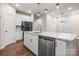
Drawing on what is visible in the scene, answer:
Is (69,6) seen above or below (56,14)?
above

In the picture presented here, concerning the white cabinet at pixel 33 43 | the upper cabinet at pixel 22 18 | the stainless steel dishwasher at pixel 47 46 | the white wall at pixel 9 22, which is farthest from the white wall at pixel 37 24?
the white cabinet at pixel 33 43

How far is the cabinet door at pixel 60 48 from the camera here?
128 centimetres

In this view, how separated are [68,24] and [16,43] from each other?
1088 millimetres

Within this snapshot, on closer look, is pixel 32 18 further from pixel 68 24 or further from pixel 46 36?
pixel 68 24

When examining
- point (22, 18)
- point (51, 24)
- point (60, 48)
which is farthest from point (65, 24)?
point (22, 18)

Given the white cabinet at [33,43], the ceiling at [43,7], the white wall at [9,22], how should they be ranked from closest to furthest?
the ceiling at [43,7]
the white wall at [9,22]
the white cabinet at [33,43]

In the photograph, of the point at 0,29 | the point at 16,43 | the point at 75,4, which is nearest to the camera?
the point at 75,4

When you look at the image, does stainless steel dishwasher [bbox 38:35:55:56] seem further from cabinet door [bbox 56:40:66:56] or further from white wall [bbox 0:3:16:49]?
white wall [bbox 0:3:16:49]

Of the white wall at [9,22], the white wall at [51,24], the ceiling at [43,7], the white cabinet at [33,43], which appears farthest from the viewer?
the white cabinet at [33,43]

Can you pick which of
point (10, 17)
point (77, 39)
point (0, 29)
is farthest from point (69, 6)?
point (0, 29)

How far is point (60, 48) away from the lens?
134 centimetres

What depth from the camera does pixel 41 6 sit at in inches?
55.2

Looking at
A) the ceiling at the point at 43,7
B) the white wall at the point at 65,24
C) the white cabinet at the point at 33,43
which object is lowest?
the white cabinet at the point at 33,43

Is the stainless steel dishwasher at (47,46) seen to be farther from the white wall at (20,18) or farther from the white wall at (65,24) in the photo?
the white wall at (20,18)
